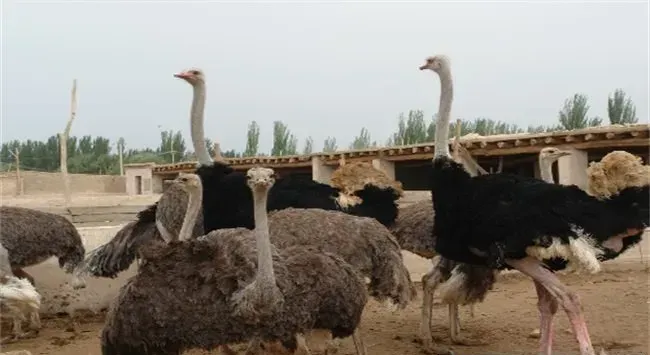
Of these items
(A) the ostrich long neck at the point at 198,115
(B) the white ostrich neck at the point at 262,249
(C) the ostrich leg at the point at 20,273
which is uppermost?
(A) the ostrich long neck at the point at 198,115

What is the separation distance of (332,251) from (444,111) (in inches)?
50.7

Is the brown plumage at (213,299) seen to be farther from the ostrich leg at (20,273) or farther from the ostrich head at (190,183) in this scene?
the ostrich leg at (20,273)

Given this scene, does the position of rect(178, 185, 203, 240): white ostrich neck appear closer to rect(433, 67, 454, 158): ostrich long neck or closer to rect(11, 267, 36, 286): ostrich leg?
rect(433, 67, 454, 158): ostrich long neck

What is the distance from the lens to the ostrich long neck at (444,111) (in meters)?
5.19

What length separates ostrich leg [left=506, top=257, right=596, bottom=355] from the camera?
4367 mm

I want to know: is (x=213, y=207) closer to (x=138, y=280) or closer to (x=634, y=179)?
(x=138, y=280)

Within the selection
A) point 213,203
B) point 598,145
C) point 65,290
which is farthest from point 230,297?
point 598,145

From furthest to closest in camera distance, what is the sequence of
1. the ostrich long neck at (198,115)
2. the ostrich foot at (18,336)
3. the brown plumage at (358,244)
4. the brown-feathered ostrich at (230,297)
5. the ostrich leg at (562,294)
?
1. the ostrich long neck at (198,115)
2. the ostrich foot at (18,336)
3. the brown plumage at (358,244)
4. the ostrich leg at (562,294)
5. the brown-feathered ostrich at (230,297)

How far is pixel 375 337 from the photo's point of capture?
19.8 ft

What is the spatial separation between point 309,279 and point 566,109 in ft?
65.1

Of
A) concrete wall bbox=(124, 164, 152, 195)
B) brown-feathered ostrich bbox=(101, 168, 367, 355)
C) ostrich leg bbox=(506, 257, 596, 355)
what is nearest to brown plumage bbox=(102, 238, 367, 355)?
brown-feathered ostrich bbox=(101, 168, 367, 355)

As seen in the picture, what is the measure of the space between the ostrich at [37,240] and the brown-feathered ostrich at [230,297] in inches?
105

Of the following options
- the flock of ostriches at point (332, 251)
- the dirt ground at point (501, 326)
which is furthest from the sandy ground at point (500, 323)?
the flock of ostriches at point (332, 251)

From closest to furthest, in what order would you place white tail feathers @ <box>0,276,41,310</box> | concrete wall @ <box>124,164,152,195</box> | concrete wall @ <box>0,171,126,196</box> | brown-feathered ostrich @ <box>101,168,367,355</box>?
1. brown-feathered ostrich @ <box>101,168,367,355</box>
2. white tail feathers @ <box>0,276,41,310</box>
3. concrete wall @ <box>0,171,126,196</box>
4. concrete wall @ <box>124,164,152,195</box>
